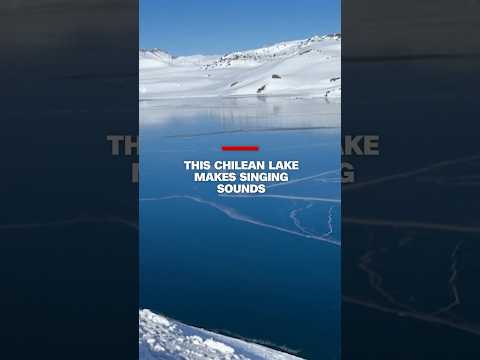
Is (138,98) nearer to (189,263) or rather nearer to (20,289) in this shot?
(189,263)

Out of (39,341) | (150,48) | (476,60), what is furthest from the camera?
(39,341)

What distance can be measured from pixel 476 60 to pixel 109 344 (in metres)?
2.55

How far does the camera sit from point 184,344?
3611 millimetres

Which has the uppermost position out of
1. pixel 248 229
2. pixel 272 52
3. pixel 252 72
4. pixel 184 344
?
pixel 272 52

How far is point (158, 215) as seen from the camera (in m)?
3.61

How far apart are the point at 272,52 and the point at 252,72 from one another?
0.17 meters

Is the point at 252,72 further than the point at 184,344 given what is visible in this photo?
Yes

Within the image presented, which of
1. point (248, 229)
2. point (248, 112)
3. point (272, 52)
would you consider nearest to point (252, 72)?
point (272, 52)

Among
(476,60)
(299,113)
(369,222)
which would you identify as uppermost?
(476,60)

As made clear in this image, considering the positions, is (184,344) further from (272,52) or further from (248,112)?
(272,52)

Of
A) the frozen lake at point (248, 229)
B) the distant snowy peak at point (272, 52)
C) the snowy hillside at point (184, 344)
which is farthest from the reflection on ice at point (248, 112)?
the snowy hillside at point (184, 344)

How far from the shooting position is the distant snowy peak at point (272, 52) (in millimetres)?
3459

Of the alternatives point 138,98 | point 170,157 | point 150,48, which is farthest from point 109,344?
point 150,48

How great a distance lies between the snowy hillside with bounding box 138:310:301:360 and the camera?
11.6 feet
